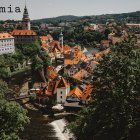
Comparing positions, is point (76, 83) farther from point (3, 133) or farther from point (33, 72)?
point (3, 133)

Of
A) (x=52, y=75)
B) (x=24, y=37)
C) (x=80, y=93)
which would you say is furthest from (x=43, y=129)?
(x=24, y=37)

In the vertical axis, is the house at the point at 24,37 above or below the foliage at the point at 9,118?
below

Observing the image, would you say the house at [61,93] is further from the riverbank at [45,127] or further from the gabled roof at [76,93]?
the riverbank at [45,127]

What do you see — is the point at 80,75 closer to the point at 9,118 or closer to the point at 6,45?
the point at 6,45

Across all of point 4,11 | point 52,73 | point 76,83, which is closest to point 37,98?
point 76,83

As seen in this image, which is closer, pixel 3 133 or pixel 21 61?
pixel 3 133

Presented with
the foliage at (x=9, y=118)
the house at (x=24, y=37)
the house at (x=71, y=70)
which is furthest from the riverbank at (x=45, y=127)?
the house at (x=24, y=37)

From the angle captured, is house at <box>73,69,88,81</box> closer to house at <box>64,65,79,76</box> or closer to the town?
the town

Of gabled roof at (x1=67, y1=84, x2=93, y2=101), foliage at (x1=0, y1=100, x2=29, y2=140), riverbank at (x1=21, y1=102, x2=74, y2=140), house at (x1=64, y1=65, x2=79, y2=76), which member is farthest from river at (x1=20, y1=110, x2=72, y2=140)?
house at (x1=64, y1=65, x2=79, y2=76)
